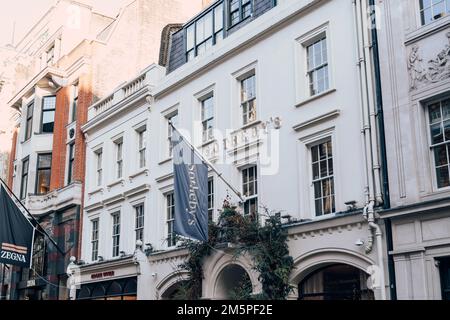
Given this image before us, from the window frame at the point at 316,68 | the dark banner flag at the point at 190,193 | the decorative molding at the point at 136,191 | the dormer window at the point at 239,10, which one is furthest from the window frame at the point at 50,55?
the window frame at the point at 316,68

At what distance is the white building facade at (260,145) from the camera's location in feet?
52.2

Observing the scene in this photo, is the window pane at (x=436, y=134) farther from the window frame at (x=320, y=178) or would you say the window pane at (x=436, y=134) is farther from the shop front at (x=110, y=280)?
the shop front at (x=110, y=280)

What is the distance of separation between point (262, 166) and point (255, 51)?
392cm

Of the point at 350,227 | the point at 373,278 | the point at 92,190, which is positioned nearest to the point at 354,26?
the point at 350,227

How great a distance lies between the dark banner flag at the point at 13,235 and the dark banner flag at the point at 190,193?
29.2 ft

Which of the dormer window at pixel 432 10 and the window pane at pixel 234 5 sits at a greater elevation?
the window pane at pixel 234 5

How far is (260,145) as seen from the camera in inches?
745

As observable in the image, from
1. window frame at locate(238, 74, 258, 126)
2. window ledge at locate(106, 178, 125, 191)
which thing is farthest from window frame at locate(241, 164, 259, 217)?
window ledge at locate(106, 178, 125, 191)

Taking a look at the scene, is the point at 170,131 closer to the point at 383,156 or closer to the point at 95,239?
the point at 95,239

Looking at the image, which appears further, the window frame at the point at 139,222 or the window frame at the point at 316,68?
the window frame at the point at 139,222

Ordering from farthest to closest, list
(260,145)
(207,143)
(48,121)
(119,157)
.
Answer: (48,121) → (119,157) → (207,143) → (260,145)

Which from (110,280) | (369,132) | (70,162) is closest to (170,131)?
(110,280)

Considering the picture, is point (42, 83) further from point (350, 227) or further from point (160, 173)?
point (350, 227)

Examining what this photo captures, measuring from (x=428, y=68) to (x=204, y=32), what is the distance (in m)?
11.1
